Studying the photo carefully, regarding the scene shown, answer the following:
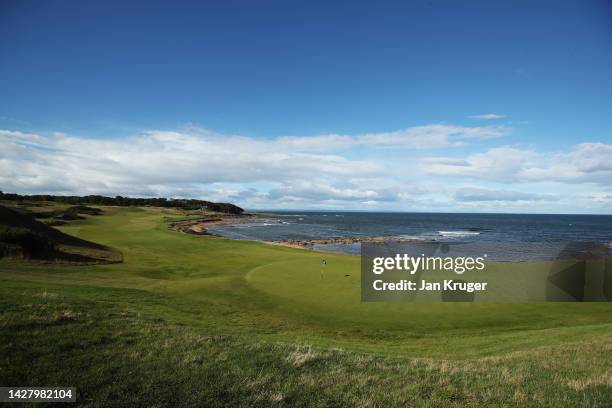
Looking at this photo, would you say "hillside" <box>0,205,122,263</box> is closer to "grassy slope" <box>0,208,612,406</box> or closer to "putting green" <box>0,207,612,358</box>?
"putting green" <box>0,207,612,358</box>

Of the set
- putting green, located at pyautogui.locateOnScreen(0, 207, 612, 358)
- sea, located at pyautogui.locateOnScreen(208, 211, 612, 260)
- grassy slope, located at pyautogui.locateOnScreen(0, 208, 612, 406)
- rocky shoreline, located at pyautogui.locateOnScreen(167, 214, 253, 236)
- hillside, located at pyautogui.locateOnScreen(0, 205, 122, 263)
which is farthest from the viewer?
rocky shoreline, located at pyautogui.locateOnScreen(167, 214, 253, 236)

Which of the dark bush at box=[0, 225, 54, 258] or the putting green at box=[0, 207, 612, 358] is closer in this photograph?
the putting green at box=[0, 207, 612, 358]

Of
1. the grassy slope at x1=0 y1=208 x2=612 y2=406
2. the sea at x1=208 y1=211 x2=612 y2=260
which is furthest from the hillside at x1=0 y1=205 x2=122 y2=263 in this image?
the sea at x1=208 y1=211 x2=612 y2=260

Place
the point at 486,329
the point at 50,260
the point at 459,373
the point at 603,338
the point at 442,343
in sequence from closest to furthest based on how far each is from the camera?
the point at 459,373
the point at 603,338
the point at 442,343
the point at 486,329
the point at 50,260

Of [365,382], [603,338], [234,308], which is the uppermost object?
[365,382]

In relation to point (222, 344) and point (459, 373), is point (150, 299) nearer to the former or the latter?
point (222, 344)

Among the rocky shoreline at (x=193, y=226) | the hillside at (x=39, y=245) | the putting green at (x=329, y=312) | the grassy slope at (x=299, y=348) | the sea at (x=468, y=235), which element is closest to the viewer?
the grassy slope at (x=299, y=348)

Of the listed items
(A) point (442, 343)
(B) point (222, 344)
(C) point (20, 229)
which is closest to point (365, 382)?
(B) point (222, 344)

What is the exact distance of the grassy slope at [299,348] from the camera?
4.93 meters

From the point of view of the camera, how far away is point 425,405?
471cm

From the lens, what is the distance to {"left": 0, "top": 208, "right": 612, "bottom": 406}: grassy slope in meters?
4.93

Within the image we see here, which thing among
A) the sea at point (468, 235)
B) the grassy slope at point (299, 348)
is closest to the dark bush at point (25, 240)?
the grassy slope at point (299, 348)

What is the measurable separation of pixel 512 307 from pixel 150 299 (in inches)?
626

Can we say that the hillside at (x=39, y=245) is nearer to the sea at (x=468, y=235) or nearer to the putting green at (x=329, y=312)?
the putting green at (x=329, y=312)
